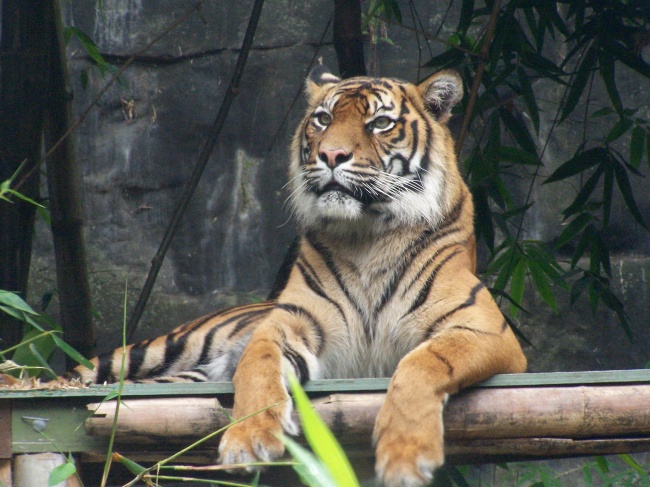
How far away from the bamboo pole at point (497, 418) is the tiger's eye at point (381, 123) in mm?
959

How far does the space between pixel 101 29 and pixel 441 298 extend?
3.90m

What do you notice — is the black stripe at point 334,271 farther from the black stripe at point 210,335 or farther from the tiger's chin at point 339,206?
the black stripe at point 210,335

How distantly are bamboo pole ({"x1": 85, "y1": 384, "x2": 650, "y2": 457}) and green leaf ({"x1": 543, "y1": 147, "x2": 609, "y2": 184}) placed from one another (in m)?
1.40

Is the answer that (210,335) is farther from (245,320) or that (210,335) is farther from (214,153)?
(214,153)

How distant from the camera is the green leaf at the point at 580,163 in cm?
310

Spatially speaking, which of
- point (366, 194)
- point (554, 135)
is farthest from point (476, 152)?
point (554, 135)

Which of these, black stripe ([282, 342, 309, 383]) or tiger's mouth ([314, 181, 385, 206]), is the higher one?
tiger's mouth ([314, 181, 385, 206])

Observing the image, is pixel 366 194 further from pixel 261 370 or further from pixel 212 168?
pixel 212 168

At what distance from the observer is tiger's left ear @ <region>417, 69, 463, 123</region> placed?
8.62 feet

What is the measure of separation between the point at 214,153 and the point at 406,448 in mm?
4017

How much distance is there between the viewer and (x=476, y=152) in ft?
10.6

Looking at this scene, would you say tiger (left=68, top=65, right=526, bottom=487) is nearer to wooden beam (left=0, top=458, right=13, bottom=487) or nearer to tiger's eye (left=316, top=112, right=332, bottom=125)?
tiger's eye (left=316, top=112, right=332, bottom=125)

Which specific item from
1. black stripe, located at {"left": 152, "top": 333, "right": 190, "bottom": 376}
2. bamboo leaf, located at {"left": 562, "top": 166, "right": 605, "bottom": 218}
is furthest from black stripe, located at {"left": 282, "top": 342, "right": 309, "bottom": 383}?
bamboo leaf, located at {"left": 562, "top": 166, "right": 605, "bottom": 218}

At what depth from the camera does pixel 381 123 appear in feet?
8.27
